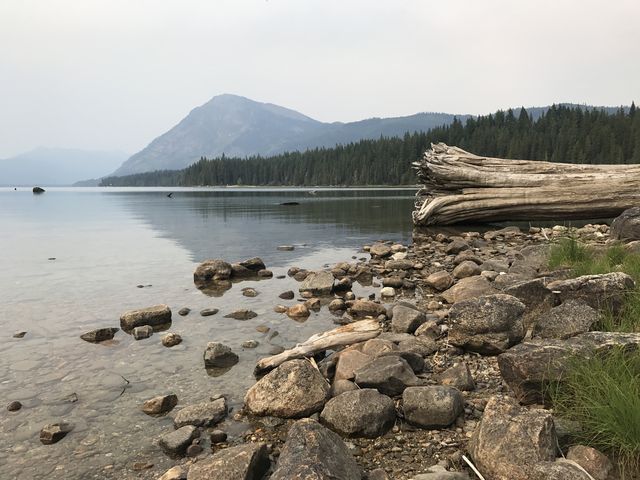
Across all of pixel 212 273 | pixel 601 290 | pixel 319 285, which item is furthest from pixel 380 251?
pixel 601 290

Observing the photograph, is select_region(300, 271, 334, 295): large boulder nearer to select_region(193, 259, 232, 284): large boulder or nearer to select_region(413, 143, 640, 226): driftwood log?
select_region(193, 259, 232, 284): large boulder

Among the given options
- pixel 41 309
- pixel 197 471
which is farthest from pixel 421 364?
pixel 41 309

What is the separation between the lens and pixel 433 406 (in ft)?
17.2

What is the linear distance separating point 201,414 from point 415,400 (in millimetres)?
2891

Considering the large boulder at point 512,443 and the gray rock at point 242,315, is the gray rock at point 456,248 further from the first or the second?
the large boulder at point 512,443

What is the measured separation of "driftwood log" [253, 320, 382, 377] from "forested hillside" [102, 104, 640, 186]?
407 feet

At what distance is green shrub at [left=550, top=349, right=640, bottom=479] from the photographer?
369cm

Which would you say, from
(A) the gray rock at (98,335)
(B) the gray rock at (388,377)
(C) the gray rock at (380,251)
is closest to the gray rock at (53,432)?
(A) the gray rock at (98,335)

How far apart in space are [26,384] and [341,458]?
5.87 meters

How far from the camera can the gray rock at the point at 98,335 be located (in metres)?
9.19

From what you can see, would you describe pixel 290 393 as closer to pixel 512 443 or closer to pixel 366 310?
pixel 512 443

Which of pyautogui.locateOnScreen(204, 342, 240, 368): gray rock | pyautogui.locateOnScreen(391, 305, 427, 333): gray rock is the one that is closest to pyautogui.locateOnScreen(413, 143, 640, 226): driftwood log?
pyautogui.locateOnScreen(391, 305, 427, 333): gray rock

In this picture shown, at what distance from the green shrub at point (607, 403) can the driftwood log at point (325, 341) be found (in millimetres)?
3812

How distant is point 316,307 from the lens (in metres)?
11.1
